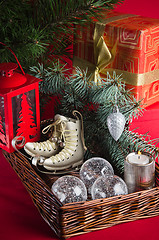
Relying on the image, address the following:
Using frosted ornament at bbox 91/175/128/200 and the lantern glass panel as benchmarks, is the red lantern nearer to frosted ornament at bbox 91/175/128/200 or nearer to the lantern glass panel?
the lantern glass panel

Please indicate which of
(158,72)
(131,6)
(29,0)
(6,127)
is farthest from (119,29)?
(131,6)

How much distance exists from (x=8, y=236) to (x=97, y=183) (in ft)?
0.80

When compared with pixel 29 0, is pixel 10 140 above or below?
below

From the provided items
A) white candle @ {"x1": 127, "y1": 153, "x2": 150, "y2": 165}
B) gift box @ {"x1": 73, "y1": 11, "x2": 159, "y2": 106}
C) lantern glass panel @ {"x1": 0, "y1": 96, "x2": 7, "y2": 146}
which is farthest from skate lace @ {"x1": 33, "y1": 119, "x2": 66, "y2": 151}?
gift box @ {"x1": 73, "y1": 11, "x2": 159, "y2": 106}

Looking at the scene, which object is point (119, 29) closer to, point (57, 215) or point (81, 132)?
point (81, 132)

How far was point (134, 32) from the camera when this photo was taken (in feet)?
3.71

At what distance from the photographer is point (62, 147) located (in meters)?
0.98

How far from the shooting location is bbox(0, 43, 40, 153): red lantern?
94 centimetres

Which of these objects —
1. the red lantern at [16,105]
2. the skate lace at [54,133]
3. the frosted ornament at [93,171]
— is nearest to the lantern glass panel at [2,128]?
the red lantern at [16,105]

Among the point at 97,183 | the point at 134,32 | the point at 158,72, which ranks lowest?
the point at 97,183

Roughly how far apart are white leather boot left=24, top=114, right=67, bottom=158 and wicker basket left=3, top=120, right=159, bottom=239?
0.10 meters

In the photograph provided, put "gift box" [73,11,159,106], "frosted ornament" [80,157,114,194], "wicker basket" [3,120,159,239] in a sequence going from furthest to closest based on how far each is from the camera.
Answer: "gift box" [73,11,159,106] → "frosted ornament" [80,157,114,194] → "wicker basket" [3,120,159,239]

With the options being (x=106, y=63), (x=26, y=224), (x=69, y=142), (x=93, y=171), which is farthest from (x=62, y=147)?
(x=106, y=63)

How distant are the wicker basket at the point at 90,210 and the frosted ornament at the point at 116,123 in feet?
0.61
